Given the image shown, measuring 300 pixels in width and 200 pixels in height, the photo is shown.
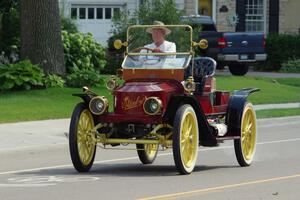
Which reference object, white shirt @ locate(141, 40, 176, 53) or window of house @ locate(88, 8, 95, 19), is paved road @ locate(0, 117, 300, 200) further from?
window of house @ locate(88, 8, 95, 19)

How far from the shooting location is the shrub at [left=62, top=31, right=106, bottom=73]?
976 inches

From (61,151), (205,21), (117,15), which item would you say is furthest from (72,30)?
(61,151)

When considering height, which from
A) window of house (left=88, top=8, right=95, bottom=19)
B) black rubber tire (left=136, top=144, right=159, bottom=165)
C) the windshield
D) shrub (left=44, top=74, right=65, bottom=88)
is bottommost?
black rubber tire (left=136, top=144, right=159, bottom=165)

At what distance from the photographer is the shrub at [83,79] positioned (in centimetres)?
2308

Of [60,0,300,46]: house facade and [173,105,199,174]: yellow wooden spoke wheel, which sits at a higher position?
[60,0,300,46]: house facade

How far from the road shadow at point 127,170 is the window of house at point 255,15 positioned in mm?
30106

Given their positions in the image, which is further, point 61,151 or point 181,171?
point 61,151

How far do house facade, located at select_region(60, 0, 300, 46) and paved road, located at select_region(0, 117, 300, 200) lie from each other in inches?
926

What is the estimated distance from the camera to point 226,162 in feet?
42.2

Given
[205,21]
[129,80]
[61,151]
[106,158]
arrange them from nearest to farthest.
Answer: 1. [129,80]
2. [106,158]
3. [61,151]
4. [205,21]

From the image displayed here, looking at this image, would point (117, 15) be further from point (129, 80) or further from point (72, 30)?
point (129, 80)

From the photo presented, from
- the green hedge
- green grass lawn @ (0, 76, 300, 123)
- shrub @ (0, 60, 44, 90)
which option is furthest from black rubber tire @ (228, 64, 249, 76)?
shrub @ (0, 60, 44, 90)

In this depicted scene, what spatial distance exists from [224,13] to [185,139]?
3053 cm

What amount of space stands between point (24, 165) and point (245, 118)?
11.3 ft
